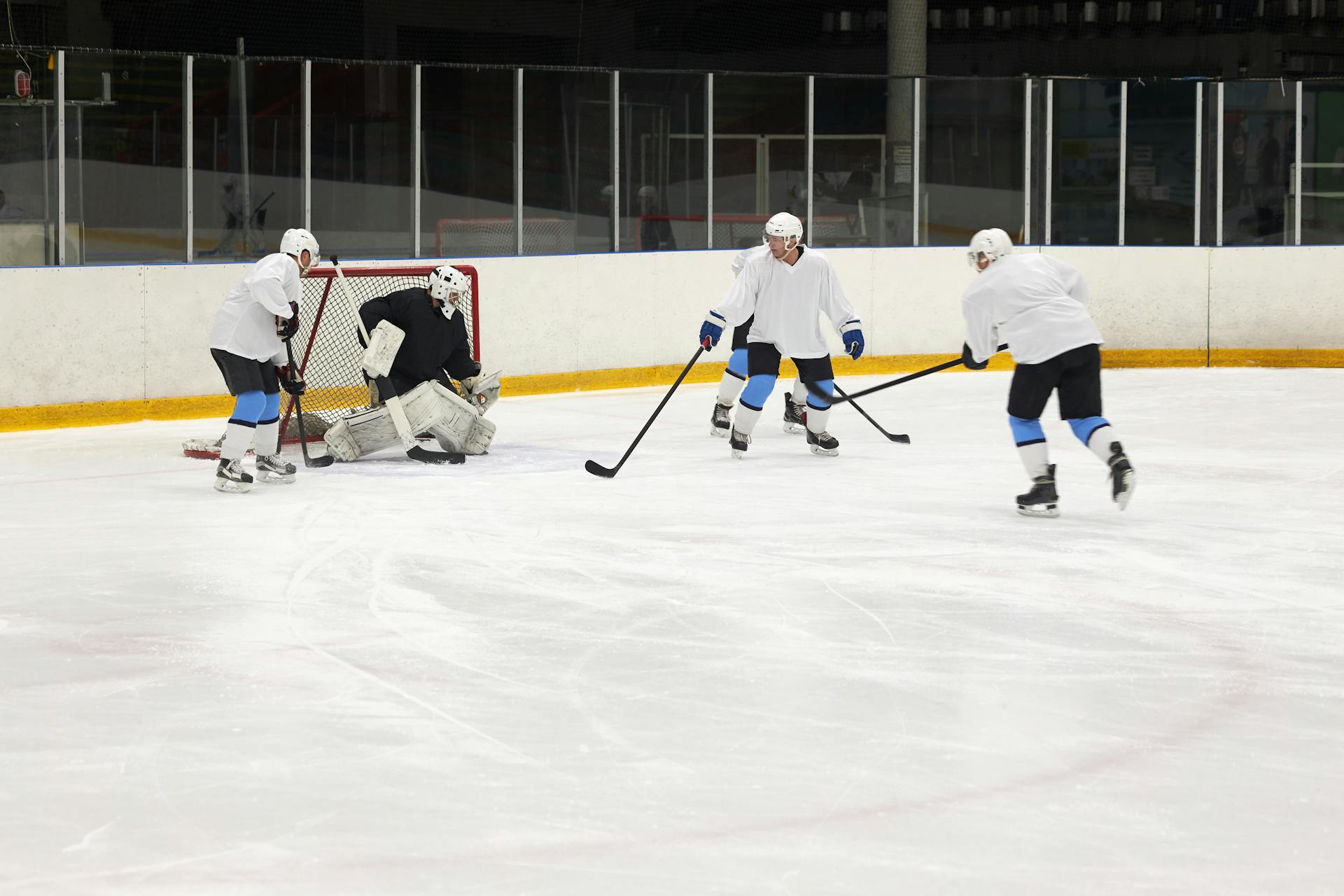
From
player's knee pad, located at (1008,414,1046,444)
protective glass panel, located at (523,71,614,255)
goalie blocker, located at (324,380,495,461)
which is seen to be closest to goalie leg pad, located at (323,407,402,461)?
goalie blocker, located at (324,380,495,461)

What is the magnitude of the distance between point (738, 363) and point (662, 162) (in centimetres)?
290

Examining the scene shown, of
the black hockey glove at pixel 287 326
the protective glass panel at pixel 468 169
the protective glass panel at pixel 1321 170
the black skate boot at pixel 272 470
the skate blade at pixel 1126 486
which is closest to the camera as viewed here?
the skate blade at pixel 1126 486

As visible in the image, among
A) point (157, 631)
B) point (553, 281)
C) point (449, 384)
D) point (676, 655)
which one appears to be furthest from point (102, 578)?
point (553, 281)

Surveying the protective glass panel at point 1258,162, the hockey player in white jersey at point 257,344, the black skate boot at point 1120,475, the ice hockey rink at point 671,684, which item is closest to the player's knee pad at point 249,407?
the hockey player in white jersey at point 257,344

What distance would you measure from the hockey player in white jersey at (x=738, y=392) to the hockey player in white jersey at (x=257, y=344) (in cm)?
218

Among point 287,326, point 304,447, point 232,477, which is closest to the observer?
point 232,477

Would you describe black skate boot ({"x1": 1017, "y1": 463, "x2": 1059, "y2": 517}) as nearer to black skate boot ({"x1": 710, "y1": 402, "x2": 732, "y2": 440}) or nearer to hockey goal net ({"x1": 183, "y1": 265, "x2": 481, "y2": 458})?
black skate boot ({"x1": 710, "y1": 402, "x2": 732, "y2": 440})

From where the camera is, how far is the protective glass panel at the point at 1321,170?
35.5ft

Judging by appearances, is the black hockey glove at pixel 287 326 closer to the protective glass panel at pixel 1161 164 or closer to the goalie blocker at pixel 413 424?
the goalie blocker at pixel 413 424

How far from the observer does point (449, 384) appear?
7.03m

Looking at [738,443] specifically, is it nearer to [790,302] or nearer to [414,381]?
[790,302]

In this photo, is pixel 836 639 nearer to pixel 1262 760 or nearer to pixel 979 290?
pixel 1262 760

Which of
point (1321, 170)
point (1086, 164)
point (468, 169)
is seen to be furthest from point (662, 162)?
point (1321, 170)

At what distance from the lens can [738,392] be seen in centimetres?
778
